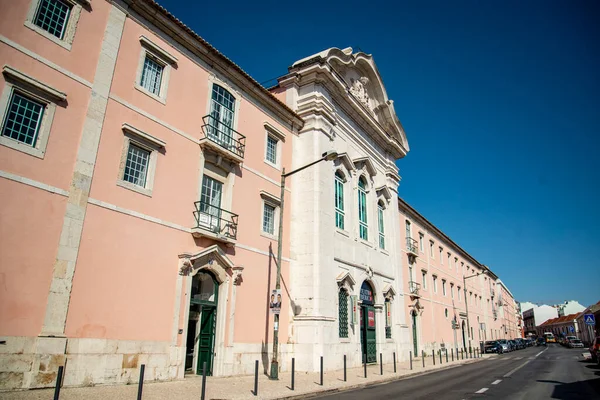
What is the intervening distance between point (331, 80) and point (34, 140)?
50.6 ft

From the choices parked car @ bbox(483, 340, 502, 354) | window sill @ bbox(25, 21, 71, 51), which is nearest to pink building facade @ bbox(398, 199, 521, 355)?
parked car @ bbox(483, 340, 502, 354)

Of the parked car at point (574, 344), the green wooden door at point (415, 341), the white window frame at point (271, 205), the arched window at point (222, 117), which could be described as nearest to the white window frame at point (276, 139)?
the white window frame at point (271, 205)

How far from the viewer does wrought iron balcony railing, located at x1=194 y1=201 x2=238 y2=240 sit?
14.5 metres

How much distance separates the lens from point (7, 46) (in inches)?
394

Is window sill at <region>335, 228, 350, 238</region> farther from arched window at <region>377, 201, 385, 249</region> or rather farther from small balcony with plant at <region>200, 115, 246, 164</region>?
small balcony with plant at <region>200, 115, 246, 164</region>

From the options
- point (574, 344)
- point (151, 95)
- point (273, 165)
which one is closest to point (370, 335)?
point (273, 165)

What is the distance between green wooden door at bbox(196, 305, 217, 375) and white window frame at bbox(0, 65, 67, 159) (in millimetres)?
7551

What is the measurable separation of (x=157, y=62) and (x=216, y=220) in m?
6.15

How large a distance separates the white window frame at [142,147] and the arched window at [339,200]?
36.5ft

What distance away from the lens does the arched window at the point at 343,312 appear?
20250mm

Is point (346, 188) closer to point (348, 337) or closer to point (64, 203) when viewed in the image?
point (348, 337)

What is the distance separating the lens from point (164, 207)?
13305 millimetres

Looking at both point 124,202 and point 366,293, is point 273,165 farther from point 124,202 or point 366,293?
point 366,293

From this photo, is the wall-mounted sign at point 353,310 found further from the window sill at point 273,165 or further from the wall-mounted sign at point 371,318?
the window sill at point 273,165
